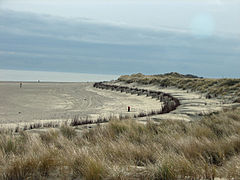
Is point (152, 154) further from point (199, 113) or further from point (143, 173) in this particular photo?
point (199, 113)

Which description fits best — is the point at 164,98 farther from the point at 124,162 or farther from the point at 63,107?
the point at 124,162

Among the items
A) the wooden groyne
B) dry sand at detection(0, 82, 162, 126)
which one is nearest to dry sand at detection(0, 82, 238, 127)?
dry sand at detection(0, 82, 162, 126)

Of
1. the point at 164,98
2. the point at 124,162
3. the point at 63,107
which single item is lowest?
the point at 63,107

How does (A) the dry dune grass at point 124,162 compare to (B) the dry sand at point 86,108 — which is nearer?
(A) the dry dune grass at point 124,162

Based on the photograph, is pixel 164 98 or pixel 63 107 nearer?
pixel 63 107

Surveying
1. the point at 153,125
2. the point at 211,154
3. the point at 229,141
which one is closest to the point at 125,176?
the point at 211,154

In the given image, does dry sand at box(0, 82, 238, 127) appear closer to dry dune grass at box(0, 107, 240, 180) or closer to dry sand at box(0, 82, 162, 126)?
dry sand at box(0, 82, 162, 126)

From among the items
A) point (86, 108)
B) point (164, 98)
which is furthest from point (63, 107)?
point (164, 98)

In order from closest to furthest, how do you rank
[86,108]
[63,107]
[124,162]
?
[124,162], [86,108], [63,107]

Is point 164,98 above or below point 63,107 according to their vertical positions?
above

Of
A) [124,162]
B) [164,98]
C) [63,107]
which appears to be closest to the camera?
[124,162]

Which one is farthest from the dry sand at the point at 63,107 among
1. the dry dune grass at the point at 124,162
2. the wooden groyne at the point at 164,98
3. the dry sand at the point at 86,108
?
the dry dune grass at the point at 124,162

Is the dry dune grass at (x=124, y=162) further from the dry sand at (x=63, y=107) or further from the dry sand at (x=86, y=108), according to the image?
the dry sand at (x=63, y=107)

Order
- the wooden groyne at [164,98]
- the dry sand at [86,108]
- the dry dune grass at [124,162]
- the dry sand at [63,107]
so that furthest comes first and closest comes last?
the wooden groyne at [164,98]
the dry sand at [63,107]
the dry sand at [86,108]
the dry dune grass at [124,162]
